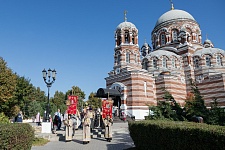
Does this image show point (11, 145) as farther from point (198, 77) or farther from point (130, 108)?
point (198, 77)

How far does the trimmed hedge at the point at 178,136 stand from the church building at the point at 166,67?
1759 centimetres

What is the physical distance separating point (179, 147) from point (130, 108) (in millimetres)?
20270

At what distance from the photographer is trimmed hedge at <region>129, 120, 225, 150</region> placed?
457cm

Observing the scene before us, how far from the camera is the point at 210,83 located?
1134 inches

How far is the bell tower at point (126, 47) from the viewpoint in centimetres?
3029

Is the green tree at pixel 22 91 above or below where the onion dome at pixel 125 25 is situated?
below

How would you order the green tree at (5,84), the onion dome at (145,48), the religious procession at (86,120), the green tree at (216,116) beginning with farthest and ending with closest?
the onion dome at (145,48), the green tree at (5,84), the religious procession at (86,120), the green tree at (216,116)

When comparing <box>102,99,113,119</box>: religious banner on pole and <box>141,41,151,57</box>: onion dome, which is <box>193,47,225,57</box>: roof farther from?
<box>102,99,113,119</box>: religious banner on pole

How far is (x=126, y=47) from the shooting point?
30.3 metres

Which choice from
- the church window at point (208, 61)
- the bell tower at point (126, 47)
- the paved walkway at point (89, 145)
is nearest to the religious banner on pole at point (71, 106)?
the paved walkway at point (89, 145)

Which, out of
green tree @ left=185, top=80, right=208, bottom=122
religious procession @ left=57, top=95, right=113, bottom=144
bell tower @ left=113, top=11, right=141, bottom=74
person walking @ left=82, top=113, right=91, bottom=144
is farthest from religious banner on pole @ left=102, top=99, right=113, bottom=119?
bell tower @ left=113, top=11, right=141, bottom=74

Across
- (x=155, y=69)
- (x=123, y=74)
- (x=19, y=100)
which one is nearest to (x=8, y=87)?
(x=19, y=100)

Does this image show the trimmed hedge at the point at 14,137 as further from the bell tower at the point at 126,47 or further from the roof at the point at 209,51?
the roof at the point at 209,51

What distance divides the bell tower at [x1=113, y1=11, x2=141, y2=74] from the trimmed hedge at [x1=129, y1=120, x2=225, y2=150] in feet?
73.1
